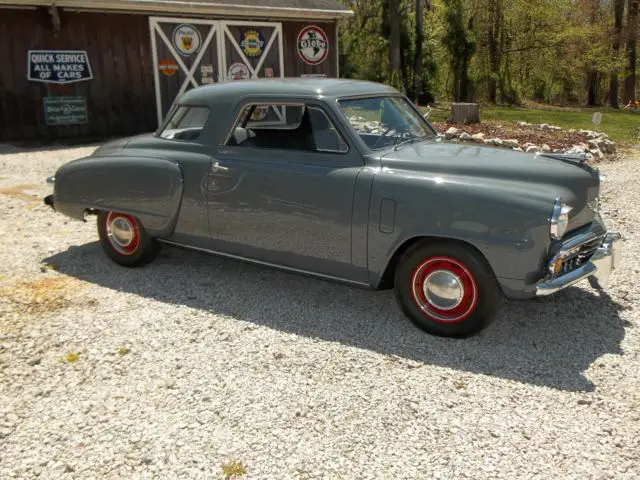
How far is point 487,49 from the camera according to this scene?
31.8m

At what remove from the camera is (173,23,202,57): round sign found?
44.9 feet

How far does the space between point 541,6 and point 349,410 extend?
109 ft

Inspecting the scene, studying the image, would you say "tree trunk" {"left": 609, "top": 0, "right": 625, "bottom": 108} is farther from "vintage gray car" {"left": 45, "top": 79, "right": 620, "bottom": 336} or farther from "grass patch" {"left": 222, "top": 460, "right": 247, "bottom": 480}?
"grass patch" {"left": 222, "top": 460, "right": 247, "bottom": 480}

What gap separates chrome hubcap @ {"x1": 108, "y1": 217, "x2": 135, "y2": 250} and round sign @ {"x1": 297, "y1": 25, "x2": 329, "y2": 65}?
1139cm

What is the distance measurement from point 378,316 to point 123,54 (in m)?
11.1

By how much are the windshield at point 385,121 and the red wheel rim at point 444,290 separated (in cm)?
104

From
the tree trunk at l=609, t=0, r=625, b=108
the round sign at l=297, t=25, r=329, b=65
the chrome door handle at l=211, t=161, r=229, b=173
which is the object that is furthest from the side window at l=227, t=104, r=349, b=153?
the tree trunk at l=609, t=0, r=625, b=108

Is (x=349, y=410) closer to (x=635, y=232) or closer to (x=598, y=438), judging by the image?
(x=598, y=438)

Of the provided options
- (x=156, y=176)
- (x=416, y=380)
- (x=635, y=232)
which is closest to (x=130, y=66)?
(x=156, y=176)

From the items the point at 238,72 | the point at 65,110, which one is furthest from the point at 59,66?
the point at 238,72

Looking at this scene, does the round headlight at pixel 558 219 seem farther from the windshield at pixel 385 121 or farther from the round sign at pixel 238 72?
the round sign at pixel 238 72

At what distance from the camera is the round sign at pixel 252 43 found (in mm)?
14595

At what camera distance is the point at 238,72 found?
14.7 metres

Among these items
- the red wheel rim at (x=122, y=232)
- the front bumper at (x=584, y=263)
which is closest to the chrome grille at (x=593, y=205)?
the front bumper at (x=584, y=263)
